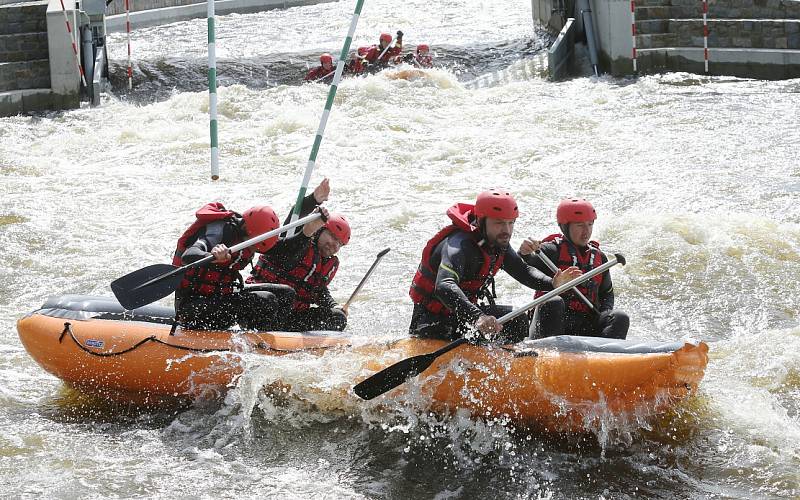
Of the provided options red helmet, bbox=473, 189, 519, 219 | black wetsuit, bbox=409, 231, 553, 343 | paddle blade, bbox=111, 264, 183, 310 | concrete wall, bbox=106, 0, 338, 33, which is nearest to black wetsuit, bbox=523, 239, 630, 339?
black wetsuit, bbox=409, 231, 553, 343

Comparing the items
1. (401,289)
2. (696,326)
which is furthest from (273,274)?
(696,326)

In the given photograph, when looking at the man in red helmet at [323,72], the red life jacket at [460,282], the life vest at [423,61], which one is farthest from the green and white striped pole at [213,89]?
the life vest at [423,61]

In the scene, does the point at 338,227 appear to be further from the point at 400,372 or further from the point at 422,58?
the point at 422,58

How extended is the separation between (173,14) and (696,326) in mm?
15255

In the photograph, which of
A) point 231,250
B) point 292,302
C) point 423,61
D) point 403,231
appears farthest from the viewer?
point 423,61

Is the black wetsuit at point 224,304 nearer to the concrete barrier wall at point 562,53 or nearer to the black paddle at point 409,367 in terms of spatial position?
the black paddle at point 409,367

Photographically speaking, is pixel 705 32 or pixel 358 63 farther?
pixel 358 63

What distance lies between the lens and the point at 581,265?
→ 566cm

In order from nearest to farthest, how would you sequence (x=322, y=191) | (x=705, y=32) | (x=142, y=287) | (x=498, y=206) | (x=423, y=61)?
1. (x=498, y=206)
2. (x=142, y=287)
3. (x=322, y=191)
4. (x=705, y=32)
5. (x=423, y=61)

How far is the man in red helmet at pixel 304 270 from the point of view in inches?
231

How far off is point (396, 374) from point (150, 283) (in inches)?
58.4

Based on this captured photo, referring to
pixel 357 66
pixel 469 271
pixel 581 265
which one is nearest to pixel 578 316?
pixel 581 265

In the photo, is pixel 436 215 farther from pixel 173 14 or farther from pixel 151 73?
pixel 173 14

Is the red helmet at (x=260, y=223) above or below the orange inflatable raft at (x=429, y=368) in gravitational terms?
above
